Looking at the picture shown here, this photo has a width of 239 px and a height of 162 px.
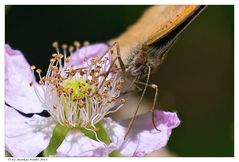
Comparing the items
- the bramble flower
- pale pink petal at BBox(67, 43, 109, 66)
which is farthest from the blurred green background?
A: the bramble flower

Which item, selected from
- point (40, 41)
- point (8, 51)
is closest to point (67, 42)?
point (40, 41)

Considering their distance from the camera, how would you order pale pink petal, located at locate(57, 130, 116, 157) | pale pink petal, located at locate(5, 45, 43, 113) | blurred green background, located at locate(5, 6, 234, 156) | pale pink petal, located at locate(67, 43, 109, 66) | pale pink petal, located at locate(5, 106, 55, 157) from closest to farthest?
pale pink petal, located at locate(57, 130, 116, 157)
pale pink petal, located at locate(5, 106, 55, 157)
pale pink petal, located at locate(5, 45, 43, 113)
pale pink petal, located at locate(67, 43, 109, 66)
blurred green background, located at locate(5, 6, 234, 156)

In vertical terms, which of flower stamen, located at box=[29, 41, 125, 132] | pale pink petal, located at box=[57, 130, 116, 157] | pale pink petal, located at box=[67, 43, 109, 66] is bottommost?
pale pink petal, located at box=[57, 130, 116, 157]

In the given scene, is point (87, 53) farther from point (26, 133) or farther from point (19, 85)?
point (26, 133)

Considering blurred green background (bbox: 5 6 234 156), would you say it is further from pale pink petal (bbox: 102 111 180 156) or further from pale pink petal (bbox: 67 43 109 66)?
pale pink petal (bbox: 102 111 180 156)

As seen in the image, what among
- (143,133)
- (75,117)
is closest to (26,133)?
(75,117)

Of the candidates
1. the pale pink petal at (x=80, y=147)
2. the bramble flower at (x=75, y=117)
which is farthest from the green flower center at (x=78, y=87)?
the pale pink petal at (x=80, y=147)

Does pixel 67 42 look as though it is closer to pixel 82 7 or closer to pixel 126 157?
pixel 82 7
